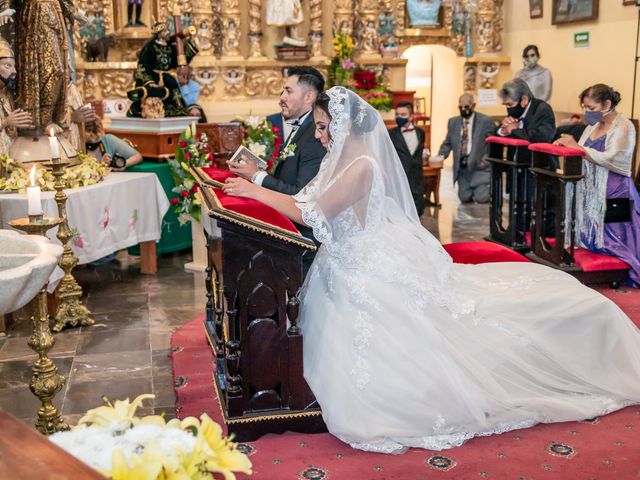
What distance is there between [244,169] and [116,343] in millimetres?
1783

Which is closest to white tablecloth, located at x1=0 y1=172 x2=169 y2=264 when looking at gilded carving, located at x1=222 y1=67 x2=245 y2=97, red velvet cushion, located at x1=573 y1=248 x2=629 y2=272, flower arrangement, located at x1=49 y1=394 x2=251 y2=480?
red velvet cushion, located at x1=573 y1=248 x2=629 y2=272

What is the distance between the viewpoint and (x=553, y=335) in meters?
4.25

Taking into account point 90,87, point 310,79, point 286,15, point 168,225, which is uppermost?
point 286,15

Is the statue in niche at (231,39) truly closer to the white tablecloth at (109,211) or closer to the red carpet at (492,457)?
the white tablecloth at (109,211)

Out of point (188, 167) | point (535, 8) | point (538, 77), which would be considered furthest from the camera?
point (535, 8)

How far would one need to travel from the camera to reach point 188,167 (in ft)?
23.9

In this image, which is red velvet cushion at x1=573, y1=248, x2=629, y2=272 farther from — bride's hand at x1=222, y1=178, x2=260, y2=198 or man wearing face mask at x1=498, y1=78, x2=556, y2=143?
bride's hand at x1=222, y1=178, x2=260, y2=198

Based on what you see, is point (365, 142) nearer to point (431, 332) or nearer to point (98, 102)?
point (431, 332)

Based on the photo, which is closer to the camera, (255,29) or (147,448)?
(147,448)

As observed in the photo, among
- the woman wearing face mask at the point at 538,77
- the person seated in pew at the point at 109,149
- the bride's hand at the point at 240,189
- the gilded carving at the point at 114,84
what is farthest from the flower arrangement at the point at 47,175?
the woman wearing face mask at the point at 538,77

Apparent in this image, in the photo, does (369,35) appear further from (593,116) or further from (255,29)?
(593,116)

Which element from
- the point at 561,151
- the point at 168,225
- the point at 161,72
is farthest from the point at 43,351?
the point at 161,72

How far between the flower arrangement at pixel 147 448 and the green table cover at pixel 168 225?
644 cm

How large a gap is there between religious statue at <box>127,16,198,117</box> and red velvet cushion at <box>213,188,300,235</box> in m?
4.93
